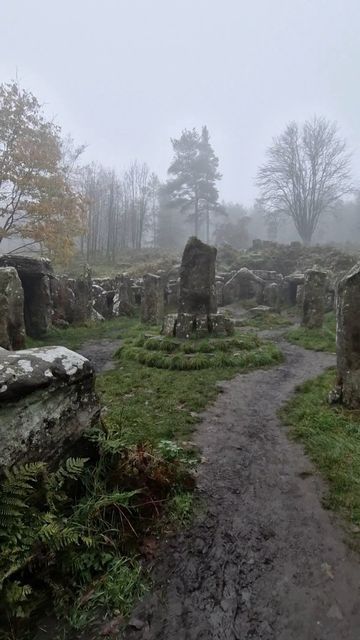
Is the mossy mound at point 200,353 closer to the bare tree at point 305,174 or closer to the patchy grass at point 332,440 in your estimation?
the patchy grass at point 332,440

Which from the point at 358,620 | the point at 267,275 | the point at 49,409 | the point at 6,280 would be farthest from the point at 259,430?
the point at 267,275

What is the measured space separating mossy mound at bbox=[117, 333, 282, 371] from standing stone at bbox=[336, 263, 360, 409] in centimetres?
261

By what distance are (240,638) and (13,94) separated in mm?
20651

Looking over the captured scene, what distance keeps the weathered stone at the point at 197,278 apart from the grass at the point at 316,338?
289 centimetres

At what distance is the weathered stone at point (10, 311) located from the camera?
7359 millimetres

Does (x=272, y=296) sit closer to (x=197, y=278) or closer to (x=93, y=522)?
(x=197, y=278)

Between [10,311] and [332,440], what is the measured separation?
665cm

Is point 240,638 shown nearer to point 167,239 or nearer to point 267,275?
point 267,275

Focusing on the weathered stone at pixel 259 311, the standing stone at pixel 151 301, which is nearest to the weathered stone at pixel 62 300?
the standing stone at pixel 151 301

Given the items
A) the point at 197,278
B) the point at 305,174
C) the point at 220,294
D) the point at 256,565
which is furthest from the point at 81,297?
the point at 305,174

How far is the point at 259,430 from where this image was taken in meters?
4.57

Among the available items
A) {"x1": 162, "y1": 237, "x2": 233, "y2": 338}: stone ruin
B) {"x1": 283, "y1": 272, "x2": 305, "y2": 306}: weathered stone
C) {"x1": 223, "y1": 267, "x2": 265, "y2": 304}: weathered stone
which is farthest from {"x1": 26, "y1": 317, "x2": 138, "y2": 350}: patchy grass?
{"x1": 283, "y1": 272, "x2": 305, "y2": 306}: weathered stone

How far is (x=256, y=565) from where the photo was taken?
8.07 ft

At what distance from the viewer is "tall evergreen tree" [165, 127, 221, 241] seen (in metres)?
42.6
